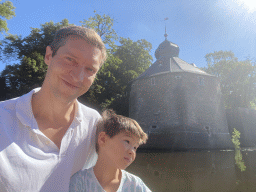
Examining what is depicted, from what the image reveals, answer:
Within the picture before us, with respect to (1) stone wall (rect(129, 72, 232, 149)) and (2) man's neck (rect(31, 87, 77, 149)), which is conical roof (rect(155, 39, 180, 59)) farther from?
(2) man's neck (rect(31, 87, 77, 149))

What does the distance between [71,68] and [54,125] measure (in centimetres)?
54

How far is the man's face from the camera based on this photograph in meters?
1.60

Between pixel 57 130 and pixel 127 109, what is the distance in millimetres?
21782

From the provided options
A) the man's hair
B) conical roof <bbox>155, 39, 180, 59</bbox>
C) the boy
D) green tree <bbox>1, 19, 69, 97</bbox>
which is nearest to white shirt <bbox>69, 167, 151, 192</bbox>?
the boy

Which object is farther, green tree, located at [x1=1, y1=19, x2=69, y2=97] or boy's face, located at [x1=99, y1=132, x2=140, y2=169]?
green tree, located at [x1=1, y1=19, x2=69, y2=97]

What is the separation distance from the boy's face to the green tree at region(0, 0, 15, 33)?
47.0ft

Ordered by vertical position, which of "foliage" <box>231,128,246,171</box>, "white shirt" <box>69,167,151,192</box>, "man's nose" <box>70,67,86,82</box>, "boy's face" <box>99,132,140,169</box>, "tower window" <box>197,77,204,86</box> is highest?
"tower window" <box>197,77,204,86</box>

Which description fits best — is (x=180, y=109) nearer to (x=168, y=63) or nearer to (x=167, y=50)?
(x=168, y=63)

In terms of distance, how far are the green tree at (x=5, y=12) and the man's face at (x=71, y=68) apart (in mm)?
14017

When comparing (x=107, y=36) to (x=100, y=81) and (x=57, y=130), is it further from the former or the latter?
(x=57, y=130)

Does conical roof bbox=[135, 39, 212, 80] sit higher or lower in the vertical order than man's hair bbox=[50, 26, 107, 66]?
higher

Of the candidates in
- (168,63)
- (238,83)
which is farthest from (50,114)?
(238,83)

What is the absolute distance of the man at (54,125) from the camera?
4.49 ft

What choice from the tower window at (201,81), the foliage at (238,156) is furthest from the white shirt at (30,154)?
the tower window at (201,81)
